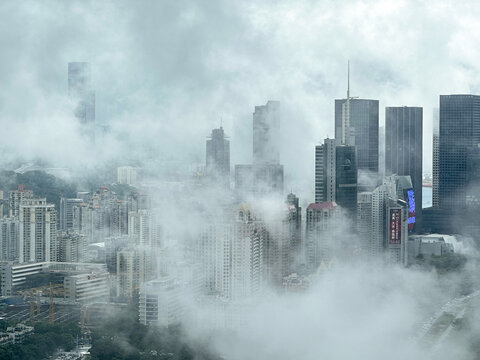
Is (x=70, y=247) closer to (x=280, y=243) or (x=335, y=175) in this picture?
(x=280, y=243)

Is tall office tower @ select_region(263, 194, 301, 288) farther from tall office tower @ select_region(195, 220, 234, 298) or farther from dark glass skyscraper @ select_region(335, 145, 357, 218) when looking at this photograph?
dark glass skyscraper @ select_region(335, 145, 357, 218)

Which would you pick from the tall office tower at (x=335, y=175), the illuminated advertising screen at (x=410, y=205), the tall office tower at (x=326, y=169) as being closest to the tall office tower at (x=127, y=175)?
the tall office tower at (x=335, y=175)

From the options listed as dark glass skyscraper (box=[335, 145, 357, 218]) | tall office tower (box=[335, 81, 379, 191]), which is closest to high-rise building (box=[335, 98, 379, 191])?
tall office tower (box=[335, 81, 379, 191])

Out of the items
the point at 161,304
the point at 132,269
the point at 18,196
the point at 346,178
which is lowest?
the point at 161,304

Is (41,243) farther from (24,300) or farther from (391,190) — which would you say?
(391,190)

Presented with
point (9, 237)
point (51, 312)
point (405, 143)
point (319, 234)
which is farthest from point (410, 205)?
point (51, 312)

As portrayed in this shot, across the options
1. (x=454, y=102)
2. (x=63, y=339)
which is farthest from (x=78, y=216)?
(x=454, y=102)
